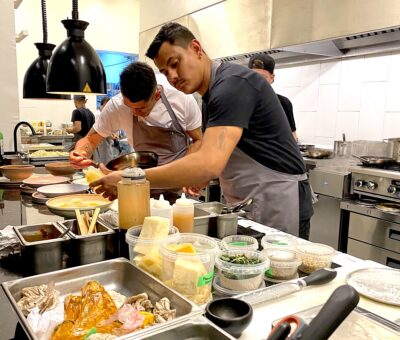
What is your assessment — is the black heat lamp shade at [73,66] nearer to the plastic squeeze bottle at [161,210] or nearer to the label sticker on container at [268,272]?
the plastic squeeze bottle at [161,210]

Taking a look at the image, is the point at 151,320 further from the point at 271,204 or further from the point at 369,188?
the point at 369,188

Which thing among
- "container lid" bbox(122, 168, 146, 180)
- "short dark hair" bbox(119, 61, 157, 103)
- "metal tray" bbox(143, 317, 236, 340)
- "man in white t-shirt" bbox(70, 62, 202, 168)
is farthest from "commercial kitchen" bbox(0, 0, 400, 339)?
"man in white t-shirt" bbox(70, 62, 202, 168)

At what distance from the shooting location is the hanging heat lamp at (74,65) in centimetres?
220

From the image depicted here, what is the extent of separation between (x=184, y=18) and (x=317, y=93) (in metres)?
2.16

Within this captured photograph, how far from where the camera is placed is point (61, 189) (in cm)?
203

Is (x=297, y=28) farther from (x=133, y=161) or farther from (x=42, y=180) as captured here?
(x=42, y=180)

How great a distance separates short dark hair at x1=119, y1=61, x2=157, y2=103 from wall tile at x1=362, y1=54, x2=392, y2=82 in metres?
2.21

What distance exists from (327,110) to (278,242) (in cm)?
299

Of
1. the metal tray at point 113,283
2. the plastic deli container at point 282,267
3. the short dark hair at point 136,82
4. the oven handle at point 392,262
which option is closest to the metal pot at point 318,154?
the oven handle at point 392,262

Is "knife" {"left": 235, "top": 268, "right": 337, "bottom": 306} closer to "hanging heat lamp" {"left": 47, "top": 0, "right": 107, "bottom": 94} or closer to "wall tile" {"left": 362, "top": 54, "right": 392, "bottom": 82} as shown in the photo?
"hanging heat lamp" {"left": 47, "top": 0, "right": 107, "bottom": 94}

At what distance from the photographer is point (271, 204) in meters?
Result: 1.75

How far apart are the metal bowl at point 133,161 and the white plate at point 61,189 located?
241 mm

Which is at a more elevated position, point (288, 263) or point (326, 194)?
point (288, 263)

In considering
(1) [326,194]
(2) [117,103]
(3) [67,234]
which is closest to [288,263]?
(3) [67,234]
